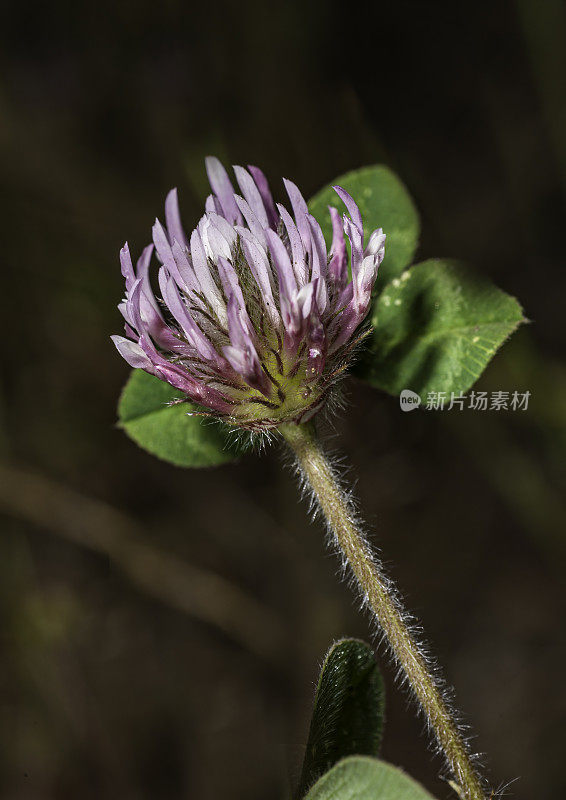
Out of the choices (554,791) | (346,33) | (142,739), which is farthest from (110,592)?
(346,33)

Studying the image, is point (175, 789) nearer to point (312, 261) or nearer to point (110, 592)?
point (110, 592)

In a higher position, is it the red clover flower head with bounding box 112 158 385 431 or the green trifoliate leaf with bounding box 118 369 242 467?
the red clover flower head with bounding box 112 158 385 431

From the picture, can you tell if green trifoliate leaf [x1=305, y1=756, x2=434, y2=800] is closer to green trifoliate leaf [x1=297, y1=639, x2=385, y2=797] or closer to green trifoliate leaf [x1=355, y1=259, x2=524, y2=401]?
green trifoliate leaf [x1=297, y1=639, x2=385, y2=797]

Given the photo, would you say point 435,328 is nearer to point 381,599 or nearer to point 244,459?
point 381,599

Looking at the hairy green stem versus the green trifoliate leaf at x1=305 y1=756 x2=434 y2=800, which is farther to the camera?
the hairy green stem

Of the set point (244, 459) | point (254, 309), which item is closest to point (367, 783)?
point (254, 309)

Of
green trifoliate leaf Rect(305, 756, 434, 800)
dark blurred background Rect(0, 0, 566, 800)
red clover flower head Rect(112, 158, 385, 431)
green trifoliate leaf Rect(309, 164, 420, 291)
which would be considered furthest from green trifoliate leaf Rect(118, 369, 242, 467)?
dark blurred background Rect(0, 0, 566, 800)

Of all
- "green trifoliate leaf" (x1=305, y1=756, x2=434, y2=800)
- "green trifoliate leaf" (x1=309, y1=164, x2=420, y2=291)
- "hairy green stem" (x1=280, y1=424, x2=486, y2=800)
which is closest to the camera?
"green trifoliate leaf" (x1=305, y1=756, x2=434, y2=800)
